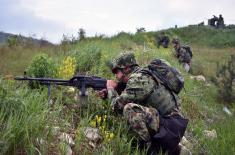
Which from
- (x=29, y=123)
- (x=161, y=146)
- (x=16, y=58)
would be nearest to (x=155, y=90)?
(x=161, y=146)

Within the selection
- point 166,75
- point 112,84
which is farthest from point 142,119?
point 112,84

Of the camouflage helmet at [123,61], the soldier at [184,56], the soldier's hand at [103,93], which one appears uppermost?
the camouflage helmet at [123,61]

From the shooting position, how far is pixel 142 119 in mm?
5781

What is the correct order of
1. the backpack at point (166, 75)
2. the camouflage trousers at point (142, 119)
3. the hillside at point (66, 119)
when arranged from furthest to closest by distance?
the backpack at point (166, 75)
the camouflage trousers at point (142, 119)
the hillside at point (66, 119)

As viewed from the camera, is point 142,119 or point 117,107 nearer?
point 142,119

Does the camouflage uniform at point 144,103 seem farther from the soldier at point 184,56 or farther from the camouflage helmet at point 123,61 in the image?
the soldier at point 184,56

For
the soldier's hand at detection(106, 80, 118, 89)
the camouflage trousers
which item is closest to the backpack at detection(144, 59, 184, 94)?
the camouflage trousers

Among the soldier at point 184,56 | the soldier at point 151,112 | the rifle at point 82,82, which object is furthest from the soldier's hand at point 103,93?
the soldier at point 184,56

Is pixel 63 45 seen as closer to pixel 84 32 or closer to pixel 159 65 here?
pixel 84 32

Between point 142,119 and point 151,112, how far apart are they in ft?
0.43

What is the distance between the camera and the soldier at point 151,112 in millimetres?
5781

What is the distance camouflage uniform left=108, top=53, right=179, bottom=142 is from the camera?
5789mm

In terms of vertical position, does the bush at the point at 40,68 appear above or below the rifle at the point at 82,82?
above

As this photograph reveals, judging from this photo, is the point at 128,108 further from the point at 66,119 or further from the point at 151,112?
the point at 66,119
